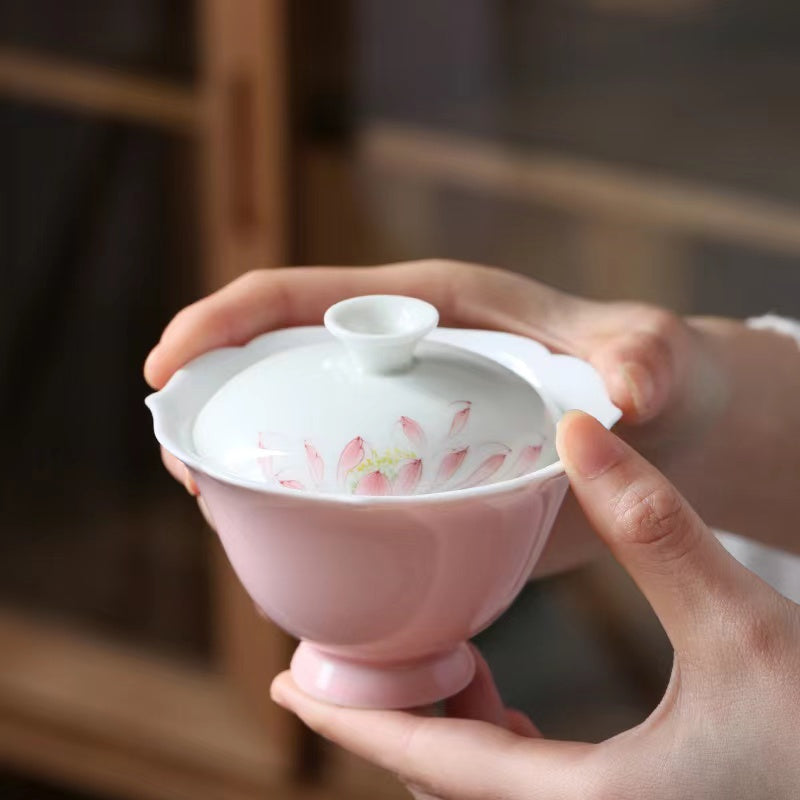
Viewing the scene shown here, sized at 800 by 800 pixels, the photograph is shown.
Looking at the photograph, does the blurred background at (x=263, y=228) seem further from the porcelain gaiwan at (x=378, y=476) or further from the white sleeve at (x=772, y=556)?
the porcelain gaiwan at (x=378, y=476)

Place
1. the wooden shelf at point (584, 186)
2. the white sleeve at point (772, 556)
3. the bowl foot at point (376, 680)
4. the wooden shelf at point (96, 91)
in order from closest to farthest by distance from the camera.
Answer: the bowl foot at point (376, 680) → the white sleeve at point (772, 556) → the wooden shelf at point (584, 186) → the wooden shelf at point (96, 91)

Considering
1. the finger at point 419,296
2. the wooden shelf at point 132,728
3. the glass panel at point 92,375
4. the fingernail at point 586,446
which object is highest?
the fingernail at point 586,446

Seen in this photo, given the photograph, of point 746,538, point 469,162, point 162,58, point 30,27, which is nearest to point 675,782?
point 746,538

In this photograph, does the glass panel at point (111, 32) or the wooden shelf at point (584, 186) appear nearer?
the wooden shelf at point (584, 186)

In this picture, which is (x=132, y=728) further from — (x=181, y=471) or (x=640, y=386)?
(x=640, y=386)

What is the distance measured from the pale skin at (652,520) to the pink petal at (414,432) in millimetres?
62

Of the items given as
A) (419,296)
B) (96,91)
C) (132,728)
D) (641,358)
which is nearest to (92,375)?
(96,91)

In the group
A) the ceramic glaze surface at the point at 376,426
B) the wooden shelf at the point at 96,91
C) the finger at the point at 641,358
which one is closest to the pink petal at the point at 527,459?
the ceramic glaze surface at the point at 376,426

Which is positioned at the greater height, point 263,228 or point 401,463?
point 401,463

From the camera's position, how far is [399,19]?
1284mm

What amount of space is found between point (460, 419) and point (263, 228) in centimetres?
87

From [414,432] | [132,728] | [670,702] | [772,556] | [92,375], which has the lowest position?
[132,728]

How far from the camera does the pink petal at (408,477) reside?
504 millimetres

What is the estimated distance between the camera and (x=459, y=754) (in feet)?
1.85
